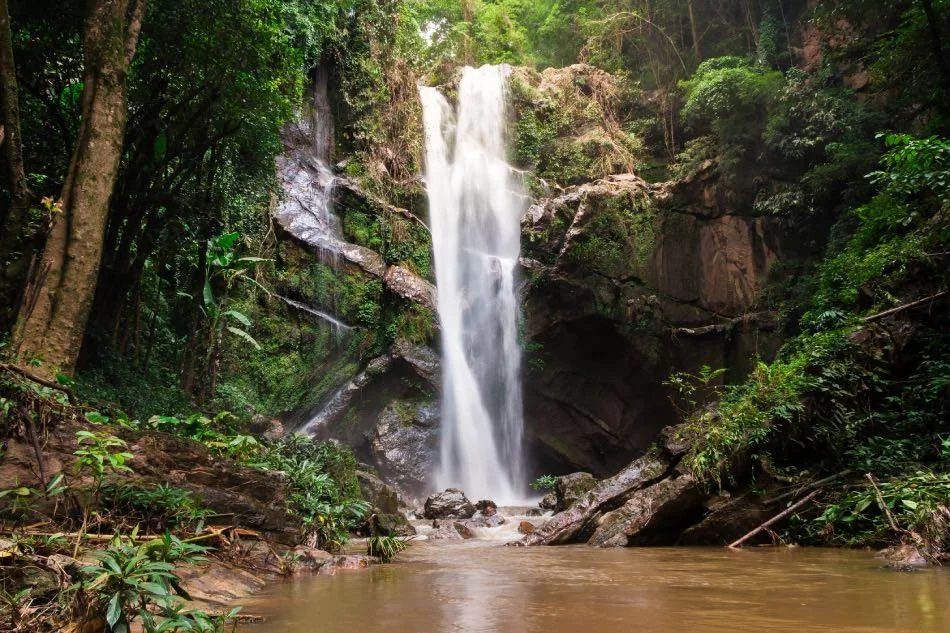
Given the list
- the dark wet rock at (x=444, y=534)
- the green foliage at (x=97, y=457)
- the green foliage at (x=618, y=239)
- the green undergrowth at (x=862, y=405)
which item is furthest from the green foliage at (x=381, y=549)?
the green foliage at (x=618, y=239)

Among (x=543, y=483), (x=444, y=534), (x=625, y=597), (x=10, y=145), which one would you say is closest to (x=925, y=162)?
(x=625, y=597)

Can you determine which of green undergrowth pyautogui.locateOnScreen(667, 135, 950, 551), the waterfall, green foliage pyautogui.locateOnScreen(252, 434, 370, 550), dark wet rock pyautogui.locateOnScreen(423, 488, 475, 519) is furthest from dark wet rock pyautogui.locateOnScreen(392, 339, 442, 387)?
green undergrowth pyautogui.locateOnScreen(667, 135, 950, 551)


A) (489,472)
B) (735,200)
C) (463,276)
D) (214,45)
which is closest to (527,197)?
(463,276)

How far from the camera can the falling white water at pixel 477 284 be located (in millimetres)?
15719

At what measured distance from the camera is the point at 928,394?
7078 millimetres

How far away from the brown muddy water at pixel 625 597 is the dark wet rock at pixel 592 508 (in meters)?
1.90

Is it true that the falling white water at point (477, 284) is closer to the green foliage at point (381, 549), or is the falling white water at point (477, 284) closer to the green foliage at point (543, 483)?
the green foliage at point (543, 483)

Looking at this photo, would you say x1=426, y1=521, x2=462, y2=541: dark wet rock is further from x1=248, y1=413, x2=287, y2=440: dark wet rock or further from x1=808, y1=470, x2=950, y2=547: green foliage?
x1=248, y1=413, x2=287, y2=440: dark wet rock

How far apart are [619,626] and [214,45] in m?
9.39

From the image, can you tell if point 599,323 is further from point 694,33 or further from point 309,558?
point 309,558

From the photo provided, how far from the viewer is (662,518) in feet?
22.7

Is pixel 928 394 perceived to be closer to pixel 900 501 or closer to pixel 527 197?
pixel 900 501

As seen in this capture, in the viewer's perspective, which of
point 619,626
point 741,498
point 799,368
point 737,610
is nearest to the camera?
point 619,626

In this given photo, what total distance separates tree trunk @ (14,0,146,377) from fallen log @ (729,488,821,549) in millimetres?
6659
